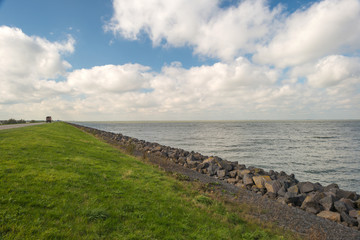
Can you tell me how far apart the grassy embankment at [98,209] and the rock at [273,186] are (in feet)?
17.5

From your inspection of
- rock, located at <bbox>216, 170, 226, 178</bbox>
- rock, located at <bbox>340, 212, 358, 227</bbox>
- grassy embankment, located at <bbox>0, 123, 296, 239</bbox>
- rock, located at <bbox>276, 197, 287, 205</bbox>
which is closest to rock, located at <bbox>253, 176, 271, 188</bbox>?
rock, located at <bbox>276, 197, 287, 205</bbox>

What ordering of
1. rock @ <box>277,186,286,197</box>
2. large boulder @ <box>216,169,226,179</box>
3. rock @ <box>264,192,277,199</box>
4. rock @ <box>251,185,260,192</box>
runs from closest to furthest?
rock @ <box>264,192,277,199</box>
rock @ <box>277,186,286,197</box>
rock @ <box>251,185,260,192</box>
large boulder @ <box>216,169,226,179</box>

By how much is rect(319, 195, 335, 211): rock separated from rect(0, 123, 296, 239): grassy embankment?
5361 mm

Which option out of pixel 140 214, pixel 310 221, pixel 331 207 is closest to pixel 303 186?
pixel 331 207

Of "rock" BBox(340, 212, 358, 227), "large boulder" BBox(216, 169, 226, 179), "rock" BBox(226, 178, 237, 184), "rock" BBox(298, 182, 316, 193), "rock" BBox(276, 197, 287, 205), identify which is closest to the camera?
"rock" BBox(340, 212, 358, 227)

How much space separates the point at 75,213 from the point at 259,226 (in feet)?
21.5

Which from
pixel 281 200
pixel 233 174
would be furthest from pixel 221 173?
pixel 281 200

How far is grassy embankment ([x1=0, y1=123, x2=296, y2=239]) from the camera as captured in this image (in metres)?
5.01

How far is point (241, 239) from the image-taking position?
20.1ft

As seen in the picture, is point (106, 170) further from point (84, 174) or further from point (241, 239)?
point (241, 239)

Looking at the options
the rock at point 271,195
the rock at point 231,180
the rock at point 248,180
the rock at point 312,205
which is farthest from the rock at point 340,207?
the rock at point 231,180

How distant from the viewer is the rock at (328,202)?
32.7ft

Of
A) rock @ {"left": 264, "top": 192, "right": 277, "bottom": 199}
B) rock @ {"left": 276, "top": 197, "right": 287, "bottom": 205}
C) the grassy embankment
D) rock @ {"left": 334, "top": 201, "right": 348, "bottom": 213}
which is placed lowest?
rock @ {"left": 264, "top": 192, "right": 277, "bottom": 199}

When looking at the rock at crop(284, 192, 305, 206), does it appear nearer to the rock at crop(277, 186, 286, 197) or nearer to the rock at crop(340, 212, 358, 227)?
the rock at crop(277, 186, 286, 197)
